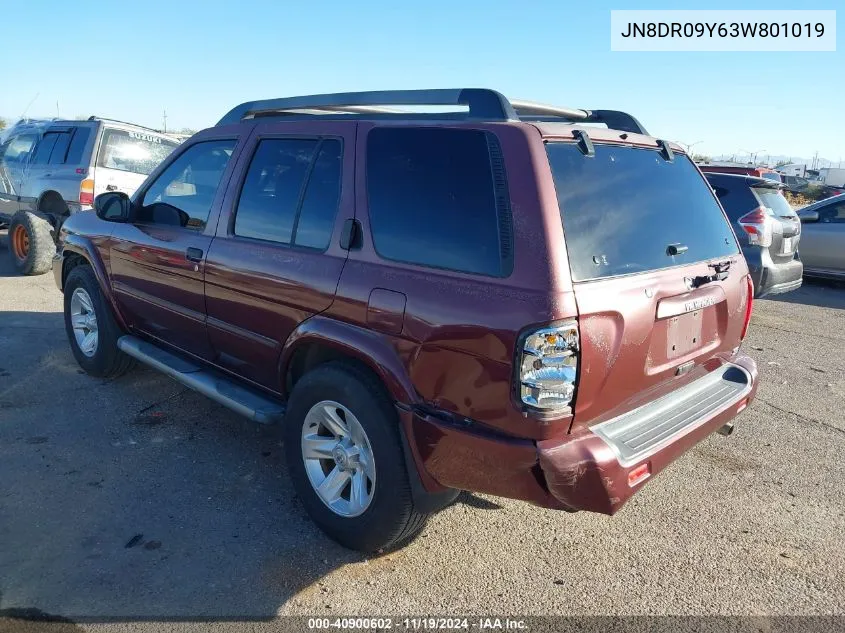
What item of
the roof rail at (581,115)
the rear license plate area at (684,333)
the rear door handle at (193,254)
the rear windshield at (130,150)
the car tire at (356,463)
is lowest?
the car tire at (356,463)

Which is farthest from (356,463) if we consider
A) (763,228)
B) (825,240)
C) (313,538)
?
(825,240)

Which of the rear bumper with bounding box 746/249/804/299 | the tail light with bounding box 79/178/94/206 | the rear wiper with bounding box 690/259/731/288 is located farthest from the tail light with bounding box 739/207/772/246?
the tail light with bounding box 79/178/94/206

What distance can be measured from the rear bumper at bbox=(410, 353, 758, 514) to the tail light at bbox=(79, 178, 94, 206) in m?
7.16

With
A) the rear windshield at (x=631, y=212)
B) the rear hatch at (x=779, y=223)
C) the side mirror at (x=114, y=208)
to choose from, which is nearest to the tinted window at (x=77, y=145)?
the side mirror at (x=114, y=208)

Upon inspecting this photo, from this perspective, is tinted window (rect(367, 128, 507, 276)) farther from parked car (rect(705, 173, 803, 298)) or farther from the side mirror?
parked car (rect(705, 173, 803, 298))

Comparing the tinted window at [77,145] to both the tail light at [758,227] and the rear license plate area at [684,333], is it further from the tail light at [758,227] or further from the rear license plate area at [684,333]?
the tail light at [758,227]

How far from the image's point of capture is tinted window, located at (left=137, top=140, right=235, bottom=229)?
12.3 ft

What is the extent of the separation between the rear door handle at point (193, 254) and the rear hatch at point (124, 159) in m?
5.04

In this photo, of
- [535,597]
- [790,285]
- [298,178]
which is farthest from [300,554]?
[790,285]

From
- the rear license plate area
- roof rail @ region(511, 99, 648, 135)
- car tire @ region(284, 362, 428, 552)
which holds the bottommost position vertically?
car tire @ region(284, 362, 428, 552)

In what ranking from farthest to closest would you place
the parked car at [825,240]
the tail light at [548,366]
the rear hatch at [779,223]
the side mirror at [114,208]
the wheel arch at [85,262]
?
the parked car at [825,240] < the rear hatch at [779,223] < the wheel arch at [85,262] < the side mirror at [114,208] < the tail light at [548,366]

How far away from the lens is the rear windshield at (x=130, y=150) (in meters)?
8.28

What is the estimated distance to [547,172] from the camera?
238cm

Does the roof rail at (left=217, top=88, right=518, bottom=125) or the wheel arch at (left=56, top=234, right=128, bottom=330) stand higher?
the roof rail at (left=217, top=88, right=518, bottom=125)
